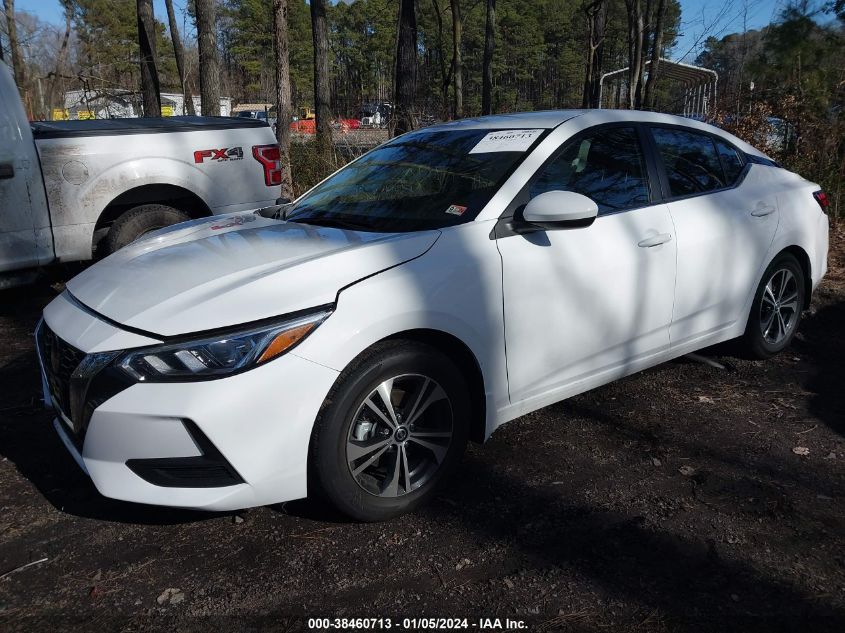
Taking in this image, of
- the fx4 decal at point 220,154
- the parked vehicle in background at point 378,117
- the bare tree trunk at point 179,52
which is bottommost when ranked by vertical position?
the fx4 decal at point 220,154

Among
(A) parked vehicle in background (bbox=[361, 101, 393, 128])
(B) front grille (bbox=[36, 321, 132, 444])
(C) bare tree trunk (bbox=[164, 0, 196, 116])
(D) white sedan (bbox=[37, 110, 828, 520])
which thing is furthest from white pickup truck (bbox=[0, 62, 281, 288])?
(C) bare tree trunk (bbox=[164, 0, 196, 116])

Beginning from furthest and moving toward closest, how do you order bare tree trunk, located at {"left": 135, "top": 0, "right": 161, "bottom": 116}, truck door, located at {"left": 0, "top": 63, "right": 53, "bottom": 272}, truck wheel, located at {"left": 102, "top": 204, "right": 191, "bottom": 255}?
1. bare tree trunk, located at {"left": 135, "top": 0, "right": 161, "bottom": 116}
2. truck wheel, located at {"left": 102, "top": 204, "right": 191, "bottom": 255}
3. truck door, located at {"left": 0, "top": 63, "right": 53, "bottom": 272}

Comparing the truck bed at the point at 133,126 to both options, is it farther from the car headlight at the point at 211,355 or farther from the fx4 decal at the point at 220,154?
the car headlight at the point at 211,355

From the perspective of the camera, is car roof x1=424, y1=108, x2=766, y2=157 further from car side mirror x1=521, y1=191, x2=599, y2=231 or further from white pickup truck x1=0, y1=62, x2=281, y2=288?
white pickup truck x1=0, y1=62, x2=281, y2=288

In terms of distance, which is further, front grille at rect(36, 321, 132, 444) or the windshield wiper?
the windshield wiper

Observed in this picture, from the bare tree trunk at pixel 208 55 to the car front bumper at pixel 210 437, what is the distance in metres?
11.4

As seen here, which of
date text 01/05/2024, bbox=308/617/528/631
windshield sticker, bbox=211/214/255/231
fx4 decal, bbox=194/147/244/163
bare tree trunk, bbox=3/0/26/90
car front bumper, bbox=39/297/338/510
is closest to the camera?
date text 01/05/2024, bbox=308/617/528/631

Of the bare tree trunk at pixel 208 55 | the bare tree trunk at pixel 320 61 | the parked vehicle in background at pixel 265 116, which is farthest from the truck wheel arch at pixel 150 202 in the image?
the bare tree trunk at pixel 320 61

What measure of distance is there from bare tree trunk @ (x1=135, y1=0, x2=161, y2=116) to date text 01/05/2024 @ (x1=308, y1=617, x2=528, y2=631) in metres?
16.8

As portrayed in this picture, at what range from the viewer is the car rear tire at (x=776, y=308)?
437 cm

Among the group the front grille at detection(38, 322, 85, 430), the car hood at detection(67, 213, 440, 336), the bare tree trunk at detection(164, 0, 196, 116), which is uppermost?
the bare tree trunk at detection(164, 0, 196, 116)

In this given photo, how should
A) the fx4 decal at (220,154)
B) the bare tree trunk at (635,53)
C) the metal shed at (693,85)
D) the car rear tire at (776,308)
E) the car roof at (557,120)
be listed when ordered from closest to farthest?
1. the car roof at (557,120)
2. the car rear tire at (776,308)
3. the fx4 decal at (220,154)
4. the metal shed at (693,85)
5. the bare tree trunk at (635,53)

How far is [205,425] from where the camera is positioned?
236cm

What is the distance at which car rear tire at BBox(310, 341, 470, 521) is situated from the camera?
257cm
